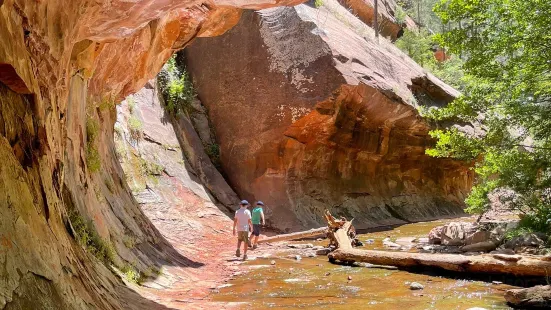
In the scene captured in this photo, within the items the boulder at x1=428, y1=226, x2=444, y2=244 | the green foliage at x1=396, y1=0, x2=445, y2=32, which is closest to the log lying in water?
the boulder at x1=428, y1=226, x2=444, y2=244

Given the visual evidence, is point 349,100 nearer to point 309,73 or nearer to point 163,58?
point 309,73

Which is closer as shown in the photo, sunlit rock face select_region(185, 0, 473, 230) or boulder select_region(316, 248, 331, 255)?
boulder select_region(316, 248, 331, 255)

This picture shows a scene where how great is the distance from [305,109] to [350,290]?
1120 centimetres

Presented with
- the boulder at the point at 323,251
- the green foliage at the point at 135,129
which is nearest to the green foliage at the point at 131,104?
the green foliage at the point at 135,129

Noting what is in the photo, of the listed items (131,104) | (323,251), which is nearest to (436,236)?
(323,251)

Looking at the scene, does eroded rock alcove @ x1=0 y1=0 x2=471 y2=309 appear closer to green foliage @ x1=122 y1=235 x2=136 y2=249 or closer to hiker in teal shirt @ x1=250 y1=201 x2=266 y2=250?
green foliage @ x1=122 y1=235 x2=136 y2=249

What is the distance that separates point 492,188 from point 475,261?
3823 millimetres

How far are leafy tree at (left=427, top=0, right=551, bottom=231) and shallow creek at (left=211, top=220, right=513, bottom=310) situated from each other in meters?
3.66

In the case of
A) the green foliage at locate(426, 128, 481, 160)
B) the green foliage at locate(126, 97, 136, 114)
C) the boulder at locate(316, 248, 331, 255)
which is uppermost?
the green foliage at locate(126, 97, 136, 114)

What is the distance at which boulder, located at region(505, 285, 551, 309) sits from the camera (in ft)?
19.3

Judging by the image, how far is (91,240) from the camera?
21.1 feet

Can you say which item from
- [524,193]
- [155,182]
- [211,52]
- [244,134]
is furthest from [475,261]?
[211,52]

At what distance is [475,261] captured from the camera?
8164mm

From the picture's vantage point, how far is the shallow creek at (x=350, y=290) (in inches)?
251
